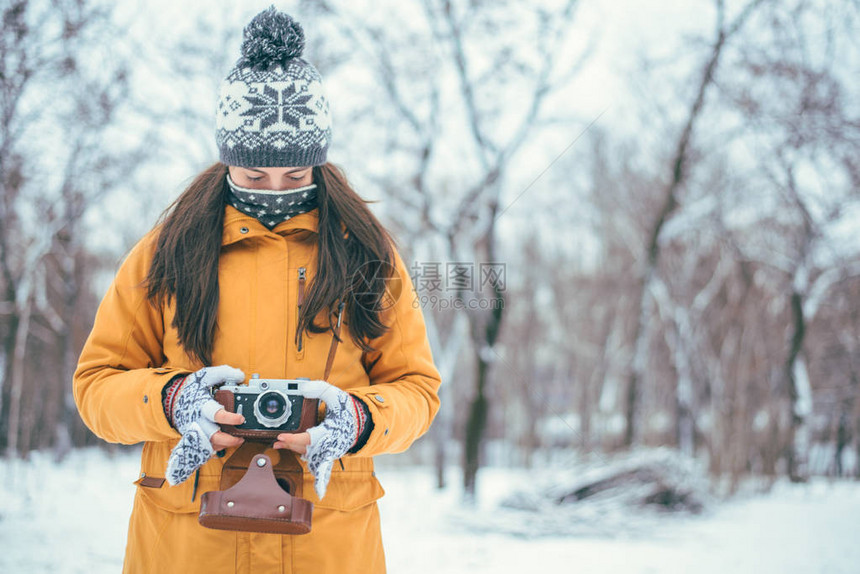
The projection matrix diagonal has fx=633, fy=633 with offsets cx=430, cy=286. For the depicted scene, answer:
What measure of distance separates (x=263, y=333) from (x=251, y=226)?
26 cm

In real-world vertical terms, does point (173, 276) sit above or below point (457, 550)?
above

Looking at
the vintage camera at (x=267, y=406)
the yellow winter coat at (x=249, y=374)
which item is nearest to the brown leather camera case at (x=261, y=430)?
the vintage camera at (x=267, y=406)

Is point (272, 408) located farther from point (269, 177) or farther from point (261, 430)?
point (269, 177)

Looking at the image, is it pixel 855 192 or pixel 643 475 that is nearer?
pixel 643 475

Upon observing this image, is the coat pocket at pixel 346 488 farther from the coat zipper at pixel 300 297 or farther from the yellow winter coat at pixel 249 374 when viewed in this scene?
the coat zipper at pixel 300 297

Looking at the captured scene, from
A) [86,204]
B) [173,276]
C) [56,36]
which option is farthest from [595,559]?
[86,204]

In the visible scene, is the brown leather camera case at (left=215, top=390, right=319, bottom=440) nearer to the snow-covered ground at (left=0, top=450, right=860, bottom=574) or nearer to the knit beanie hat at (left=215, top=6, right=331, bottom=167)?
the knit beanie hat at (left=215, top=6, right=331, bottom=167)

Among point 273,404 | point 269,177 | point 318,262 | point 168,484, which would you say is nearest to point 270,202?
point 269,177

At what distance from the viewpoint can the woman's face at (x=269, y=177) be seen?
4.96ft

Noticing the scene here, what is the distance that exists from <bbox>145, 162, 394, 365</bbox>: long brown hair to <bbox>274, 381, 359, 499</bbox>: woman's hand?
206 mm

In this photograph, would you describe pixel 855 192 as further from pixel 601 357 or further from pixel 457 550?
pixel 601 357

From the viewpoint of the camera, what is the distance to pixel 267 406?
1.25 metres

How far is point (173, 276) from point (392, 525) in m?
4.36

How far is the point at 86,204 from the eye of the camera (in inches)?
277
